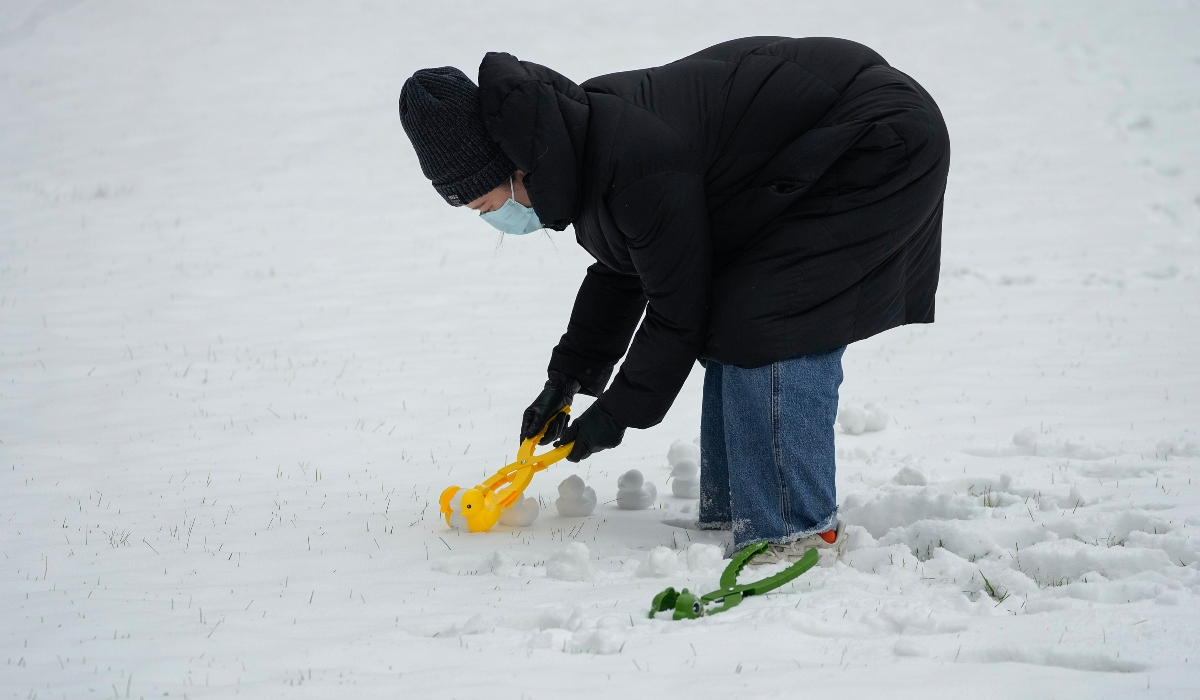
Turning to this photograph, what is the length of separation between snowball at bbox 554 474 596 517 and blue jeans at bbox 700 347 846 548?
72 cm

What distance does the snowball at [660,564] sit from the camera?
10.3 feet

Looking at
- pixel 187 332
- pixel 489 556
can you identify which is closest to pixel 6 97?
pixel 187 332

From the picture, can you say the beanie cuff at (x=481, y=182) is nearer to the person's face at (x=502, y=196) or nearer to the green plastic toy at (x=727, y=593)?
the person's face at (x=502, y=196)

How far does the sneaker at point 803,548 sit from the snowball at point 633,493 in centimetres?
90

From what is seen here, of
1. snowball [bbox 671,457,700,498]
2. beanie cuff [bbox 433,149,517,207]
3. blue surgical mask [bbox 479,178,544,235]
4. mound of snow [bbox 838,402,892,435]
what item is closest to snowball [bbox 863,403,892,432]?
mound of snow [bbox 838,402,892,435]

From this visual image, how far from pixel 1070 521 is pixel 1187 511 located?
428 millimetres

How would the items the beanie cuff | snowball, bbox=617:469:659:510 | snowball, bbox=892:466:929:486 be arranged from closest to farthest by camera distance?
the beanie cuff, snowball, bbox=617:469:659:510, snowball, bbox=892:466:929:486

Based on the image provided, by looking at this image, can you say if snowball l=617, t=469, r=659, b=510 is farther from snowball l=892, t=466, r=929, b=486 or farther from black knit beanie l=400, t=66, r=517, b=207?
black knit beanie l=400, t=66, r=517, b=207

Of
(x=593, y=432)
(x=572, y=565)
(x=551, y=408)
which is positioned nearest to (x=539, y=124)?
(x=593, y=432)

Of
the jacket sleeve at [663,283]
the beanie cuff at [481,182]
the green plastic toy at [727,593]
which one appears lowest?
the green plastic toy at [727,593]

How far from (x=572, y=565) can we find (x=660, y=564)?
10.4 inches

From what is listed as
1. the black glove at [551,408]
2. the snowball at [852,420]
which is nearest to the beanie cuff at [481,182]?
the black glove at [551,408]

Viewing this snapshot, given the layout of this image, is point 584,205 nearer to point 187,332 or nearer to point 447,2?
point 187,332

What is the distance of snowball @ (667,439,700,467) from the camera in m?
4.58
